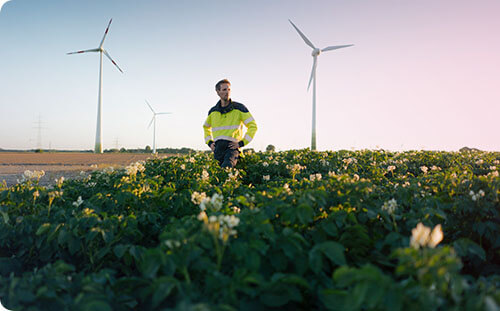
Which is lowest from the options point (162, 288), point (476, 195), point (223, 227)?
point (162, 288)

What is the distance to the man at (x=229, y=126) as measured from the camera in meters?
9.28

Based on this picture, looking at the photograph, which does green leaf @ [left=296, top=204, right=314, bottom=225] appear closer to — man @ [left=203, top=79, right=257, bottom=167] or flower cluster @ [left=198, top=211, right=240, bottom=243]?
flower cluster @ [left=198, top=211, right=240, bottom=243]

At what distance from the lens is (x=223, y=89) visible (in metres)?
9.09

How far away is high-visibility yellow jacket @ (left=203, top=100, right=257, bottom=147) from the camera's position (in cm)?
941

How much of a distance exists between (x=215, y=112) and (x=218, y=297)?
7936 mm

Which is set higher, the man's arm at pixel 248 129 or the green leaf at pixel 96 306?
the man's arm at pixel 248 129

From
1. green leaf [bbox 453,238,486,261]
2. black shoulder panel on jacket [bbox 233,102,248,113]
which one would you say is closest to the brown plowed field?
black shoulder panel on jacket [bbox 233,102,248,113]

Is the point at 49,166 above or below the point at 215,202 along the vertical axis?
below

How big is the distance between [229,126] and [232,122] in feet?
0.54

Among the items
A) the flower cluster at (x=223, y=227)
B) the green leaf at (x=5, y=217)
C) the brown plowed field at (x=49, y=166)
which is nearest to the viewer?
the flower cluster at (x=223, y=227)

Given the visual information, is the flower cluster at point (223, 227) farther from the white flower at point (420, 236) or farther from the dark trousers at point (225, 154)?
the dark trousers at point (225, 154)

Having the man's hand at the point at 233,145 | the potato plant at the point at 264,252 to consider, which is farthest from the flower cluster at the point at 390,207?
the man's hand at the point at 233,145

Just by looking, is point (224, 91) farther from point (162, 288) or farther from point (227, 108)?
point (162, 288)

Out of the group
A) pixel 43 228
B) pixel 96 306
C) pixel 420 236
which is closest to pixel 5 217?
pixel 43 228
